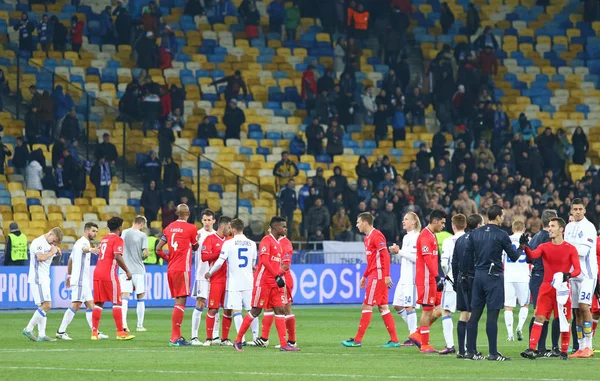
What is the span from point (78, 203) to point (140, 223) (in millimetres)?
10573

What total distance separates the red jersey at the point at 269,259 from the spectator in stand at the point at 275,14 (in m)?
24.0

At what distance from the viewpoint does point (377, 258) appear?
67.1 feet

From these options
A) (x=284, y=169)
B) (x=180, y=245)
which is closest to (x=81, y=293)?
(x=180, y=245)

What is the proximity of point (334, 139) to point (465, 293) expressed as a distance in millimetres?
21668

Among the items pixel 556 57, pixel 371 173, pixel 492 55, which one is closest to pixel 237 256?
pixel 371 173

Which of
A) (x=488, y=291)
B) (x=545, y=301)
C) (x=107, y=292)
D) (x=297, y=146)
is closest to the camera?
(x=488, y=291)

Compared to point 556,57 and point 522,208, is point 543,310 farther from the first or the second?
point 556,57

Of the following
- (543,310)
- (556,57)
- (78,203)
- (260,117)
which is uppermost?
(556,57)

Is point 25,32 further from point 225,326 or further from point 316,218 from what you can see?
point 225,326

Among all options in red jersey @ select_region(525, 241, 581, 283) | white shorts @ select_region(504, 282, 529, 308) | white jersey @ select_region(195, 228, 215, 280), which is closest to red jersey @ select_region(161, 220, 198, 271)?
white jersey @ select_region(195, 228, 215, 280)

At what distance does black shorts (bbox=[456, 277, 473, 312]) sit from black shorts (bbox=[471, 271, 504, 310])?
32cm

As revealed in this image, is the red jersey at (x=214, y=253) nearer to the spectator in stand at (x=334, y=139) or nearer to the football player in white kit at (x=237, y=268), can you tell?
the football player in white kit at (x=237, y=268)

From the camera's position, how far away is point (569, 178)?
1597 inches

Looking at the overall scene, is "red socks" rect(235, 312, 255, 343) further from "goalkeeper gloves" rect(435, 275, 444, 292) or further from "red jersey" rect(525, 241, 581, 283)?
"red jersey" rect(525, 241, 581, 283)
